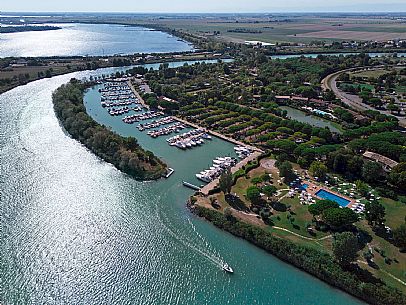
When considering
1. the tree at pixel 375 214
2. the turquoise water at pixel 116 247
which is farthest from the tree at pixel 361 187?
the turquoise water at pixel 116 247

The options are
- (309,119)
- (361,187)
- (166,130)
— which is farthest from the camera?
(309,119)

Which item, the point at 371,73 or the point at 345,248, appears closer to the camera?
the point at 345,248

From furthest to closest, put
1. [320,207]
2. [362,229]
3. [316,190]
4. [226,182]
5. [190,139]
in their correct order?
[190,139]
[316,190]
[226,182]
[320,207]
[362,229]

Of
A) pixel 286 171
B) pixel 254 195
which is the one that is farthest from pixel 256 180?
pixel 254 195

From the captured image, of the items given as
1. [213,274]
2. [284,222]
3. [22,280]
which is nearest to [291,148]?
[284,222]

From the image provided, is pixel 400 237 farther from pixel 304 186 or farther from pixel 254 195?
pixel 254 195

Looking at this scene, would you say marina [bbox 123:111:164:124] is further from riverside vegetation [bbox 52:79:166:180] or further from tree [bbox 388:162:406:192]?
tree [bbox 388:162:406:192]

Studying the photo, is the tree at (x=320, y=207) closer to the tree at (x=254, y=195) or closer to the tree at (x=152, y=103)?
the tree at (x=254, y=195)
